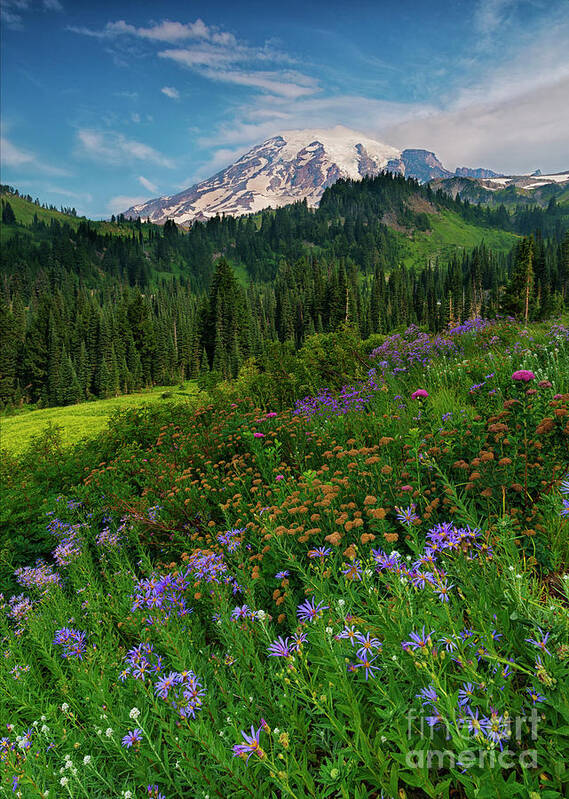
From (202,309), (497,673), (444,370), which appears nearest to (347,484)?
(497,673)

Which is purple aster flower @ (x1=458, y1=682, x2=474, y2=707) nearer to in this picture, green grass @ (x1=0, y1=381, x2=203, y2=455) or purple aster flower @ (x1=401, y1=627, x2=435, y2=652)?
purple aster flower @ (x1=401, y1=627, x2=435, y2=652)

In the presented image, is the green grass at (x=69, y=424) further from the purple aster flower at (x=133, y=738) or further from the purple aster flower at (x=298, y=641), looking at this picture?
the purple aster flower at (x=298, y=641)

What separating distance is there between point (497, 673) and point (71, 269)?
178 metres

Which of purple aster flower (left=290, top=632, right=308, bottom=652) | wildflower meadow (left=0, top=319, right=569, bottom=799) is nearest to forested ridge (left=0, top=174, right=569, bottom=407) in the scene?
wildflower meadow (left=0, top=319, right=569, bottom=799)

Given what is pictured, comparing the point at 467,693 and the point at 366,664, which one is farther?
the point at 366,664

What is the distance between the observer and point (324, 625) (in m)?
1.45

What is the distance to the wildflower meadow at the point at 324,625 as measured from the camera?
4.13ft

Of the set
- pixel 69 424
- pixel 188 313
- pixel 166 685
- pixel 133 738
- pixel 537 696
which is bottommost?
pixel 69 424

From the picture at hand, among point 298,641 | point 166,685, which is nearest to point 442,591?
point 298,641

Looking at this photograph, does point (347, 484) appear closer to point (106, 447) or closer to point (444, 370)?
point (444, 370)

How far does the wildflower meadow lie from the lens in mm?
1260

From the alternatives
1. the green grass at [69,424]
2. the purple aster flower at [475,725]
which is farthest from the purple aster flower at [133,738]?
the green grass at [69,424]

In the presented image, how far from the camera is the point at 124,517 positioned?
17.3 ft

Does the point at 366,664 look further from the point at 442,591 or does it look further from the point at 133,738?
the point at 133,738
